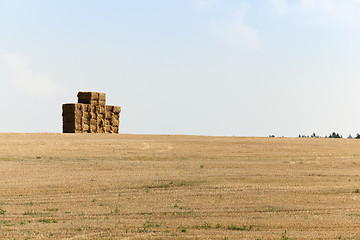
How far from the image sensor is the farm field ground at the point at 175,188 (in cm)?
1300

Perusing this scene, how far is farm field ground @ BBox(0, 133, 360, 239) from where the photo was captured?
512 inches

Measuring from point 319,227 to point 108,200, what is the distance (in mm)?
6740

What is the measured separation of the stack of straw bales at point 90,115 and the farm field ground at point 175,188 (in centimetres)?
435

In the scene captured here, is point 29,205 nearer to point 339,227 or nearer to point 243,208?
point 243,208

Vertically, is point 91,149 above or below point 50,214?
above

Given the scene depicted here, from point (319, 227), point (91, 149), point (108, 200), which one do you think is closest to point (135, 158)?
point (91, 149)

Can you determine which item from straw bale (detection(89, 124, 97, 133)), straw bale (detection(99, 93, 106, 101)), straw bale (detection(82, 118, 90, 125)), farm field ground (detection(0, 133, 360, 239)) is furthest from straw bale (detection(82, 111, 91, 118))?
farm field ground (detection(0, 133, 360, 239))

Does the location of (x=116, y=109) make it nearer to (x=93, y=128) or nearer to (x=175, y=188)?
(x=93, y=128)

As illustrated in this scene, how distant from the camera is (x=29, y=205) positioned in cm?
1584

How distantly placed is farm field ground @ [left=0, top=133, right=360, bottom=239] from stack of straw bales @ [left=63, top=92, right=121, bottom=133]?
4348 mm

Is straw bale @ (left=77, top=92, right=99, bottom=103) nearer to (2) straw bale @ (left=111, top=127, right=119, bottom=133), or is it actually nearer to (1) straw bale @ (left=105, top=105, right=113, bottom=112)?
(1) straw bale @ (left=105, top=105, right=113, bottom=112)

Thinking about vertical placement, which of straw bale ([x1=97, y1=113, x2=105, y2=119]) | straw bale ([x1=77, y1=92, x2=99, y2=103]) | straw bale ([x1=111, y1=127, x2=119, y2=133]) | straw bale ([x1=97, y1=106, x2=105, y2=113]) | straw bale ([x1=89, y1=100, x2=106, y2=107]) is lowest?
straw bale ([x1=111, y1=127, x2=119, y2=133])

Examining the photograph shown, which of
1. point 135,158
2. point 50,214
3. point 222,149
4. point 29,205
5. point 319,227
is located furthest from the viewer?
point 222,149

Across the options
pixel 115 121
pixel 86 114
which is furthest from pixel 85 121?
pixel 115 121
